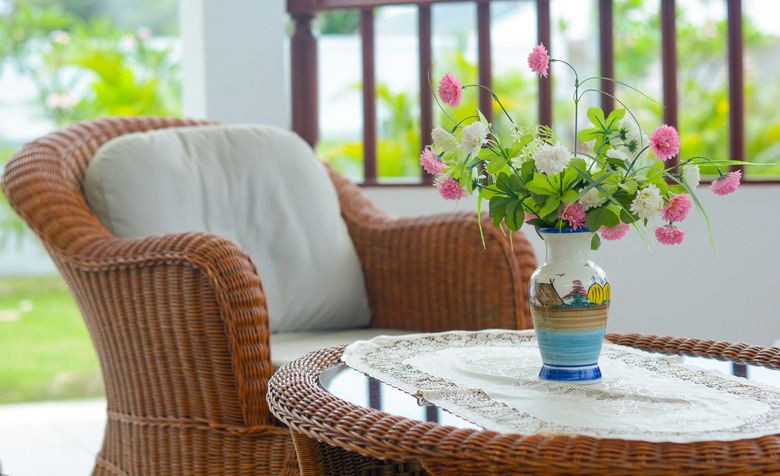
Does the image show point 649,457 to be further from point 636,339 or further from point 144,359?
point 144,359

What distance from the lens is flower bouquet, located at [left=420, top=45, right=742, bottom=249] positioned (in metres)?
0.94

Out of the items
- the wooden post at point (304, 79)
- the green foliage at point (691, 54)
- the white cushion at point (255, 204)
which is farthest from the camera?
the green foliage at point (691, 54)

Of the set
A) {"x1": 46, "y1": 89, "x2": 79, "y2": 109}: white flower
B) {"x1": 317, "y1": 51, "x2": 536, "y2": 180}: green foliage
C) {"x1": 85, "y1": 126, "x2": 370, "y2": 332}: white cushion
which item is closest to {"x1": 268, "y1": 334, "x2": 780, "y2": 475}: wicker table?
{"x1": 85, "y1": 126, "x2": 370, "y2": 332}: white cushion

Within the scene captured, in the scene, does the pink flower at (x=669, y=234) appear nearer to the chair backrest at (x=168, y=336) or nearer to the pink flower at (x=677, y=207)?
the pink flower at (x=677, y=207)

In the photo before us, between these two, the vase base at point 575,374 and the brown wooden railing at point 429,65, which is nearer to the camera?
the vase base at point 575,374

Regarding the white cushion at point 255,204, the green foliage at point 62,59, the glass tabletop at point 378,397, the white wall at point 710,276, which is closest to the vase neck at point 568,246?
the glass tabletop at point 378,397

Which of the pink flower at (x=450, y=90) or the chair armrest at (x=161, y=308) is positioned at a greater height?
the pink flower at (x=450, y=90)

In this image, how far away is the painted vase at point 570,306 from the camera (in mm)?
983

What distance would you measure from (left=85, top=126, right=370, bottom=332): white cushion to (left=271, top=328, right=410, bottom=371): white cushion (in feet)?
0.23

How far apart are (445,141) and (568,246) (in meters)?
0.20

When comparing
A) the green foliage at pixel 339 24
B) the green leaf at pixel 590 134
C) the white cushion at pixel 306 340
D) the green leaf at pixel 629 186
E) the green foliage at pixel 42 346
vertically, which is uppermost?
the green foliage at pixel 339 24

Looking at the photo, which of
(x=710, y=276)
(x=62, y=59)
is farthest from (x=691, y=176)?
(x=62, y=59)

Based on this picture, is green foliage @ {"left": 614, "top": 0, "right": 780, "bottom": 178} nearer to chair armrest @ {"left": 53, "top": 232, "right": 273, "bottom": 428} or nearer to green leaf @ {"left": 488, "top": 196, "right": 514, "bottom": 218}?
chair armrest @ {"left": 53, "top": 232, "right": 273, "bottom": 428}

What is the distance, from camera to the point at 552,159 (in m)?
0.92
